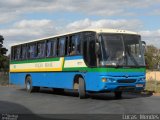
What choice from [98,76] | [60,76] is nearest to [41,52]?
[60,76]

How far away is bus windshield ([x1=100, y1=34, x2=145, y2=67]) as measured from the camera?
19.2 meters

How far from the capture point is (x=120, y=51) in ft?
63.9

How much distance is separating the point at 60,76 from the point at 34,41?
483 centimetres

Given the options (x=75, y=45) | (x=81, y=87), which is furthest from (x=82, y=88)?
(x=75, y=45)

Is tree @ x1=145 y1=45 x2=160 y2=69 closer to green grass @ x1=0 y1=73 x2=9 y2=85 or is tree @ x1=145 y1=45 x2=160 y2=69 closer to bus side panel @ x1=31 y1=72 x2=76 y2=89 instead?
green grass @ x1=0 y1=73 x2=9 y2=85

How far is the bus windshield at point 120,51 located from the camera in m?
19.2

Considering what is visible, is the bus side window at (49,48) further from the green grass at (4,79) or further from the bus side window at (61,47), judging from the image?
the green grass at (4,79)

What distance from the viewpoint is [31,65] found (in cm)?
2720

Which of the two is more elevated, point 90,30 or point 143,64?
point 90,30

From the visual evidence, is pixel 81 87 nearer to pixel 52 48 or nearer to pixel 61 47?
pixel 61 47

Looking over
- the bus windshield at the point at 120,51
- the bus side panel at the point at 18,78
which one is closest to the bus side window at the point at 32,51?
the bus side panel at the point at 18,78

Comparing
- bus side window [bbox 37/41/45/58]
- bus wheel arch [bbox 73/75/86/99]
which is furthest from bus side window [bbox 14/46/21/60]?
bus wheel arch [bbox 73/75/86/99]

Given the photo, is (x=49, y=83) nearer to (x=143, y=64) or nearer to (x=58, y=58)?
(x=58, y=58)

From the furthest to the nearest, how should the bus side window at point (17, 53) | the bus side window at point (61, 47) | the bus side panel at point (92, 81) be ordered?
the bus side window at point (17, 53), the bus side window at point (61, 47), the bus side panel at point (92, 81)
